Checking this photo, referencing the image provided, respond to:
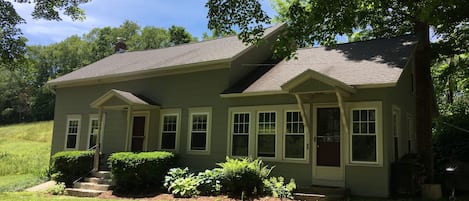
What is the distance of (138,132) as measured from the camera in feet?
49.8

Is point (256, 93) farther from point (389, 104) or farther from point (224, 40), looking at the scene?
point (224, 40)

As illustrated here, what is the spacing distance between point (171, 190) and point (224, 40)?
740cm

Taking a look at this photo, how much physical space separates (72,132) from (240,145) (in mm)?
8753

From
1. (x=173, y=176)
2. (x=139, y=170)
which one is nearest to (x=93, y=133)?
(x=139, y=170)

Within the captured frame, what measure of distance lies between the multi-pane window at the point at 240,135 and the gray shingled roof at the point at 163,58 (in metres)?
2.01

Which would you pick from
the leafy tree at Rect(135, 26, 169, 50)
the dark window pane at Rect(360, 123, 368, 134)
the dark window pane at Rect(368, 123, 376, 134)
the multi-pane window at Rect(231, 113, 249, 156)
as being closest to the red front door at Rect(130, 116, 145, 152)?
the multi-pane window at Rect(231, 113, 249, 156)

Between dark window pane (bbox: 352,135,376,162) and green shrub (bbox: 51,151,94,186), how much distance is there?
31.1 feet

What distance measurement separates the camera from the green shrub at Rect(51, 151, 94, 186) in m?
13.9

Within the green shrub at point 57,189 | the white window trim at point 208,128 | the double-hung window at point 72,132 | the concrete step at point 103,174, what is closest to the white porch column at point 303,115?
the white window trim at point 208,128

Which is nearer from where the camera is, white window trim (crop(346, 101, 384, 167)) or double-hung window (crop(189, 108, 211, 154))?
white window trim (crop(346, 101, 384, 167))

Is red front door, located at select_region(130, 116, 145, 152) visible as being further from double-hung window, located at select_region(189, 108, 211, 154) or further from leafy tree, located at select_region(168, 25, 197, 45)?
leafy tree, located at select_region(168, 25, 197, 45)

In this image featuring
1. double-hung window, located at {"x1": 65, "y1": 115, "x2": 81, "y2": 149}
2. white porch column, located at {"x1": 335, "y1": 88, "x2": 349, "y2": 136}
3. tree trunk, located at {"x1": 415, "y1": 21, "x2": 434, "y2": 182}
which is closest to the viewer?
white porch column, located at {"x1": 335, "y1": 88, "x2": 349, "y2": 136}

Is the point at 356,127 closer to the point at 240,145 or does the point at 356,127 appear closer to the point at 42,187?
the point at 240,145

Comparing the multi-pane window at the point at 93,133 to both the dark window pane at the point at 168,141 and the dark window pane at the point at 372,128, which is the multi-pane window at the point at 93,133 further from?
the dark window pane at the point at 372,128
